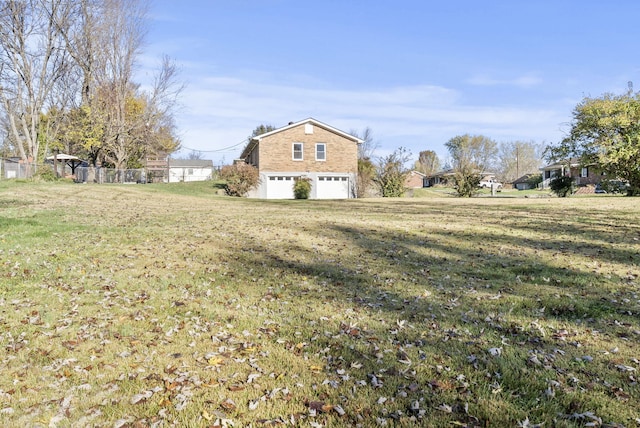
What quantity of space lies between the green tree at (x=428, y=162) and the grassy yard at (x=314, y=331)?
9415 centimetres

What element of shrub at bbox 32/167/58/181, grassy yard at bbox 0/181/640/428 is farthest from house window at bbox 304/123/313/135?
grassy yard at bbox 0/181/640/428

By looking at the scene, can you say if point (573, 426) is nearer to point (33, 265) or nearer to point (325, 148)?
point (33, 265)

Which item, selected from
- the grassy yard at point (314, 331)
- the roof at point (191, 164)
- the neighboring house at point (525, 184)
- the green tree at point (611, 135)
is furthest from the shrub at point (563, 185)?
the roof at point (191, 164)

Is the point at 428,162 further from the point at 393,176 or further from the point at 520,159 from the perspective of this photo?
the point at 393,176

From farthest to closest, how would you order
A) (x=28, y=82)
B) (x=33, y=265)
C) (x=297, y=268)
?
(x=28, y=82)
(x=297, y=268)
(x=33, y=265)

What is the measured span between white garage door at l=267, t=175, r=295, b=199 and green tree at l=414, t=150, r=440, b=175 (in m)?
72.6

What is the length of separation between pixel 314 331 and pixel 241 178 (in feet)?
91.9

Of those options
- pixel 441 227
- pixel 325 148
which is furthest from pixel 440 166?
pixel 441 227

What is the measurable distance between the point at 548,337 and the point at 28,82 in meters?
37.8

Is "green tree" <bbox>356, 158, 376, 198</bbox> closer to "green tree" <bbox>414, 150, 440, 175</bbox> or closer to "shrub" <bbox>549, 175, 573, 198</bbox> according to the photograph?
"shrub" <bbox>549, 175, 573, 198</bbox>

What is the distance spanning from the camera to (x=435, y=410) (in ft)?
10.5

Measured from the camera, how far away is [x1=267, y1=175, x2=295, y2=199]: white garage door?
3341cm

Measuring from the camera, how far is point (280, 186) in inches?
1323

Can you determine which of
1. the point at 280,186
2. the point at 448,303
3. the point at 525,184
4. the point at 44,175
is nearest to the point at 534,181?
the point at 525,184
